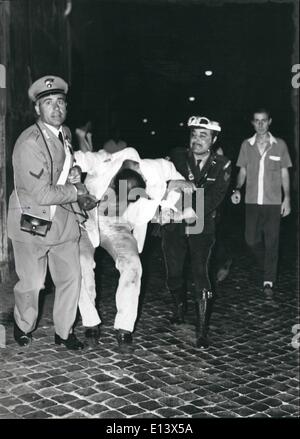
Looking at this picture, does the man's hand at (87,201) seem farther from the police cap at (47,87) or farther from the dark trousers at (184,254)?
the dark trousers at (184,254)

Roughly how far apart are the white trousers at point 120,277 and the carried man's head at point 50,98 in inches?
44.5

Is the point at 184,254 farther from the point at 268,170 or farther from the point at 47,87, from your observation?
the point at 47,87

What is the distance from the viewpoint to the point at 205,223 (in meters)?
5.55

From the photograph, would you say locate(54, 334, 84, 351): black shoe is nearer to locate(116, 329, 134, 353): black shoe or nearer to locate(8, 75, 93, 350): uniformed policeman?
locate(8, 75, 93, 350): uniformed policeman

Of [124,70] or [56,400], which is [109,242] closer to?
[56,400]

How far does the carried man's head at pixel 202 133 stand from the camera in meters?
5.46

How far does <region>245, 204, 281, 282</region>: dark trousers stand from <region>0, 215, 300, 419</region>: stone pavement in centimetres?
50

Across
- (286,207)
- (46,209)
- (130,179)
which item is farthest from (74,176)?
(286,207)

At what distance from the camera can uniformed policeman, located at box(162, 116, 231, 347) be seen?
5.44m

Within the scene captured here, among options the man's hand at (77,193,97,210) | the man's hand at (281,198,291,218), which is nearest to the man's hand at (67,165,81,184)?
the man's hand at (77,193,97,210)

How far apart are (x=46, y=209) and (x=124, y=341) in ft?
4.64

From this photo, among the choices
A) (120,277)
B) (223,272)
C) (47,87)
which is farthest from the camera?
(223,272)

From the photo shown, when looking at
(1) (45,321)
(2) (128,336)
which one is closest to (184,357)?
(2) (128,336)

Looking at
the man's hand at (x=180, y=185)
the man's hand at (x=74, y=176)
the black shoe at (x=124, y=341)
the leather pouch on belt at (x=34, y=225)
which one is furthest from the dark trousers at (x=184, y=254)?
the leather pouch on belt at (x=34, y=225)
